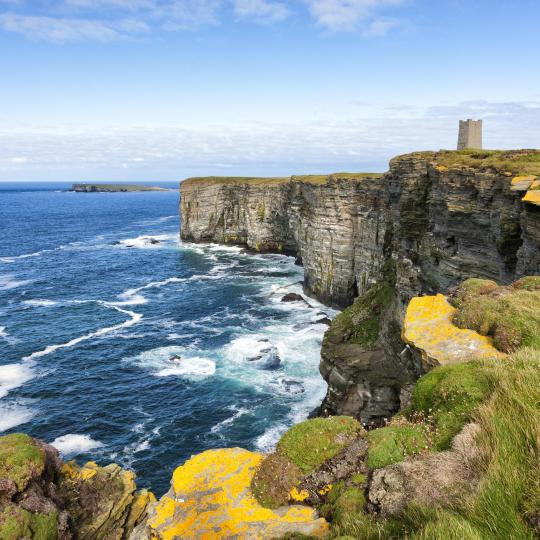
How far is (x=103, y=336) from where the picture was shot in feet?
176

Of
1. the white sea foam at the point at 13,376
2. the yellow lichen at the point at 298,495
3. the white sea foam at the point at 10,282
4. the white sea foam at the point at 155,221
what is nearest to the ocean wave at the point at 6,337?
the white sea foam at the point at 13,376

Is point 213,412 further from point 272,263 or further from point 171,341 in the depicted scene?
point 272,263

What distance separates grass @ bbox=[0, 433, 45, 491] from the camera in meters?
14.5

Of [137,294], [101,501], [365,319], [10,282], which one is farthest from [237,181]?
[101,501]

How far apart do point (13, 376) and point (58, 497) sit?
32.5 metres

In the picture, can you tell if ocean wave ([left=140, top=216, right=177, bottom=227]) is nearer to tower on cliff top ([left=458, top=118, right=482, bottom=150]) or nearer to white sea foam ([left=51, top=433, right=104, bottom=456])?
tower on cliff top ([left=458, top=118, right=482, bottom=150])

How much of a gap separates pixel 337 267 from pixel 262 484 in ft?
176

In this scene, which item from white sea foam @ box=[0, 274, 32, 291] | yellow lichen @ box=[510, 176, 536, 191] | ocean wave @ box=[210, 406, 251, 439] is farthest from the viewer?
white sea foam @ box=[0, 274, 32, 291]

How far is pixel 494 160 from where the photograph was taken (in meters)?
30.5

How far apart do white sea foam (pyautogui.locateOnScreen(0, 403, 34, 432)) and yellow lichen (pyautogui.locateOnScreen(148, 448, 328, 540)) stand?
31.7m

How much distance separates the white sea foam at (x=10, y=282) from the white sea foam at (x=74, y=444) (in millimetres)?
48559

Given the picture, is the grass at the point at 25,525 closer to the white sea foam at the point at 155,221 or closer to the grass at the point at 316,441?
the grass at the point at 316,441

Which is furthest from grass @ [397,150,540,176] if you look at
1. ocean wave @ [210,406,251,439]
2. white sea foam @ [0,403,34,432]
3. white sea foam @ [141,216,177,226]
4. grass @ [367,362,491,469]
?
white sea foam @ [141,216,177,226]

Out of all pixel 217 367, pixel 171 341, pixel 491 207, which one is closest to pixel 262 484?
pixel 491 207
